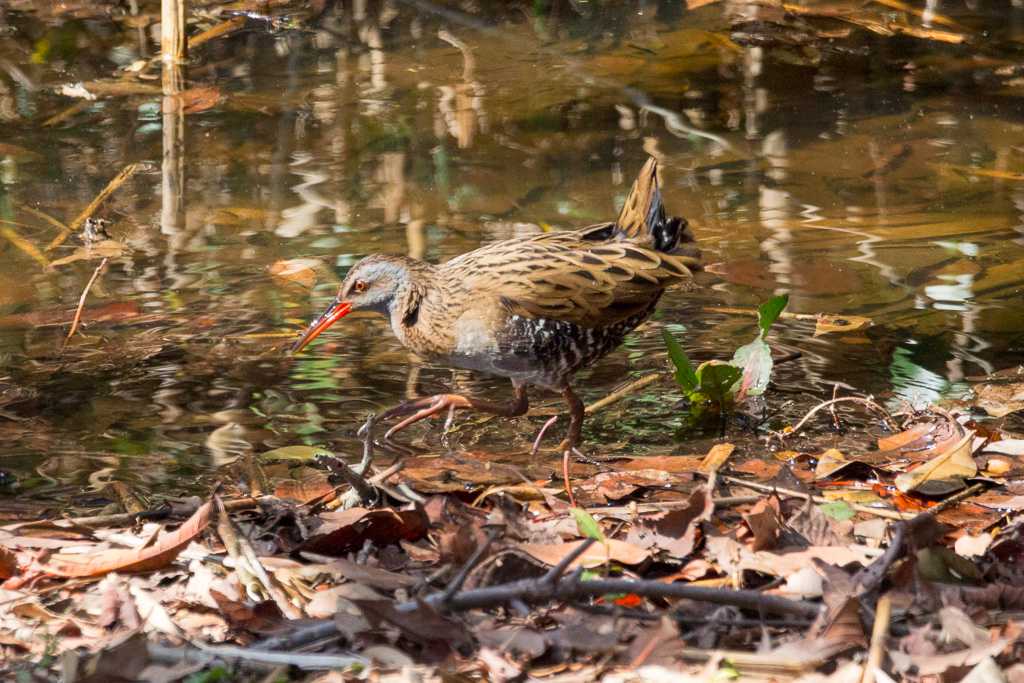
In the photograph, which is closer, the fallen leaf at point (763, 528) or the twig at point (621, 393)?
the fallen leaf at point (763, 528)

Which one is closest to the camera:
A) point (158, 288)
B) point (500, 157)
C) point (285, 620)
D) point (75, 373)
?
point (285, 620)

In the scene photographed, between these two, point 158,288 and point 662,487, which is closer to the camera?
point 662,487

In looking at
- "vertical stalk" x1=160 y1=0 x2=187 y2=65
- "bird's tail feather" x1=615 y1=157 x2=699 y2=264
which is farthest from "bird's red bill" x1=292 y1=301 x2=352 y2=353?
"vertical stalk" x1=160 y1=0 x2=187 y2=65

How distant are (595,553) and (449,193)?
424cm

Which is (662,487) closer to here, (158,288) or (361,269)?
(361,269)

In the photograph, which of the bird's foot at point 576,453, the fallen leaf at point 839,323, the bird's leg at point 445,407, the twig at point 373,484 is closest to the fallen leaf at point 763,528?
the twig at point 373,484

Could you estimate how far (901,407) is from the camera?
4902mm

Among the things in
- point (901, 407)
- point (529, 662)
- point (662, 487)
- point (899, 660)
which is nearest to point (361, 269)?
point (662, 487)

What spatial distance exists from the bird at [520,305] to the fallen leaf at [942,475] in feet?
4.09

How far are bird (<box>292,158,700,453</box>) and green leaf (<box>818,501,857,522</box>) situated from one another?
1.36m

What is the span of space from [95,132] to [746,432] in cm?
486

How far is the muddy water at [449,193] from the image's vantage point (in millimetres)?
5137

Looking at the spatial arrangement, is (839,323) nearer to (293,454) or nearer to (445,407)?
(445,407)

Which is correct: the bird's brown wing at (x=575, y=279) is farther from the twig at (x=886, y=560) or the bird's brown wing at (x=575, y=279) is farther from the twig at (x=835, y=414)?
the twig at (x=886, y=560)
